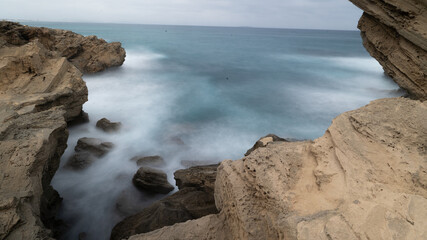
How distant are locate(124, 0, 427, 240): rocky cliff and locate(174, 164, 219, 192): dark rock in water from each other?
1.46 meters

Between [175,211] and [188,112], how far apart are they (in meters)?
7.07

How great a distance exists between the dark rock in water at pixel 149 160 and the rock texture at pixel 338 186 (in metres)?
3.95

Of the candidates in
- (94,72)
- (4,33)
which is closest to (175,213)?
(4,33)

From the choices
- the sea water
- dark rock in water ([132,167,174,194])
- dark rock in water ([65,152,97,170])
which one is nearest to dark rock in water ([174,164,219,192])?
dark rock in water ([132,167,174,194])

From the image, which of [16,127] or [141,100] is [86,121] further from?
[16,127]

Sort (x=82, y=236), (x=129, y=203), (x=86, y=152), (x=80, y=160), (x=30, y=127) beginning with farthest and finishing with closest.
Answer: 1. (x=86, y=152)
2. (x=80, y=160)
3. (x=129, y=203)
4. (x=82, y=236)
5. (x=30, y=127)

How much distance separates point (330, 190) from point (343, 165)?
337 millimetres

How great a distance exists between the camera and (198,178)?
5008 mm

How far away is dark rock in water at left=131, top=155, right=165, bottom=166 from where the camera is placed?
23.4 feet

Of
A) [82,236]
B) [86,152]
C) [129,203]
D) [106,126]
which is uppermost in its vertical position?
[106,126]

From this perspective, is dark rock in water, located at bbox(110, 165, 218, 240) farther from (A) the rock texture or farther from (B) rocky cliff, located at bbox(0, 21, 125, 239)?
(B) rocky cliff, located at bbox(0, 21, 125, 239)

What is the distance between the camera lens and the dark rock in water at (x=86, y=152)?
657 centimetres

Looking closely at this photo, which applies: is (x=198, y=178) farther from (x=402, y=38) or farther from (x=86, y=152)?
(x=402, y=38)

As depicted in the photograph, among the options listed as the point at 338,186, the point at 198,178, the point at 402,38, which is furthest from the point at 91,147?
the point at 402,38
